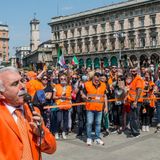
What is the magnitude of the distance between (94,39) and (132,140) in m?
63.8

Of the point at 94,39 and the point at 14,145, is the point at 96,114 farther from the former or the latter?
the point at 94,39

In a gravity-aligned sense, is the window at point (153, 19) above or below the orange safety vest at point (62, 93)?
above

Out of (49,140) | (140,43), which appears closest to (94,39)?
(140,43)

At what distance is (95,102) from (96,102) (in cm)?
3

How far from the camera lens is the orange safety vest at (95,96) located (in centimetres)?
809

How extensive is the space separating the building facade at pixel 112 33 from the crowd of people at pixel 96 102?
40605 mm

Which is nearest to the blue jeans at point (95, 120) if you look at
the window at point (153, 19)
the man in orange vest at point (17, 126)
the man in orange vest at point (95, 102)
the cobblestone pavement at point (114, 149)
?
the man in orange vest at point (95, 102)

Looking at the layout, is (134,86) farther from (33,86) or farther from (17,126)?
(17,126)

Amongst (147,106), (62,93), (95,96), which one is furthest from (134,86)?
(62,93)

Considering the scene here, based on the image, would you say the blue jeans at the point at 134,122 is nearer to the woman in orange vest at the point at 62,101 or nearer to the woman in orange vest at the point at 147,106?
the woman in orange vest at the point at 147,106

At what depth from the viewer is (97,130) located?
26.6 ft

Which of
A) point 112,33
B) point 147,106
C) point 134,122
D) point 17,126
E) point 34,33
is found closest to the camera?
point 17,126

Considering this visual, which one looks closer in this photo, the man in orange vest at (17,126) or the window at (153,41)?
the man in orange vest at (17,126)

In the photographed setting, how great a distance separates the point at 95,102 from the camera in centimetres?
811
